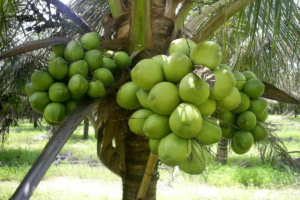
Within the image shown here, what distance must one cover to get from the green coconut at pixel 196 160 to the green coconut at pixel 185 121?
0.42 feet

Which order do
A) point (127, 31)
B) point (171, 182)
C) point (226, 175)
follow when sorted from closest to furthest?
point (127, 31) < point (171, 182) < point (226, 175)

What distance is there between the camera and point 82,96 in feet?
4.13

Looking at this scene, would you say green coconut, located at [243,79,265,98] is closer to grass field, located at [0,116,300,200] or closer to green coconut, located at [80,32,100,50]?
green coconut, located at [80,32,100,50]

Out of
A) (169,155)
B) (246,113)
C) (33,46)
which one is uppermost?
(33,46)

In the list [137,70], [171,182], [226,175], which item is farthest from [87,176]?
[137,70]

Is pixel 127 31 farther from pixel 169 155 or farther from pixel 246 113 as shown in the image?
pixel 169 155

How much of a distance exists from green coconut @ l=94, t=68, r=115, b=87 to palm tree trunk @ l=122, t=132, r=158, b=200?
0.58 metres

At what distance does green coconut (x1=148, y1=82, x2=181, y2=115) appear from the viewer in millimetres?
921

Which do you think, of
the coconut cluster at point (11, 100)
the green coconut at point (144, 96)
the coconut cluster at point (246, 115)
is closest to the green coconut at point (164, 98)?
the green coconut at point (144, 96)

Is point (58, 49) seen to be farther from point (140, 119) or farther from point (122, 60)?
point (140, 119)

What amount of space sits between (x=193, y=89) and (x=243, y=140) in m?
0.49

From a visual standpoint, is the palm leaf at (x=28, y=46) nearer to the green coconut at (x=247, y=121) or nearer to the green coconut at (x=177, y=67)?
the green coconut at (x=177, y=67)

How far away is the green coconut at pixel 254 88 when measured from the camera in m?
1.24

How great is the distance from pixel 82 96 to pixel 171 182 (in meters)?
5.24
